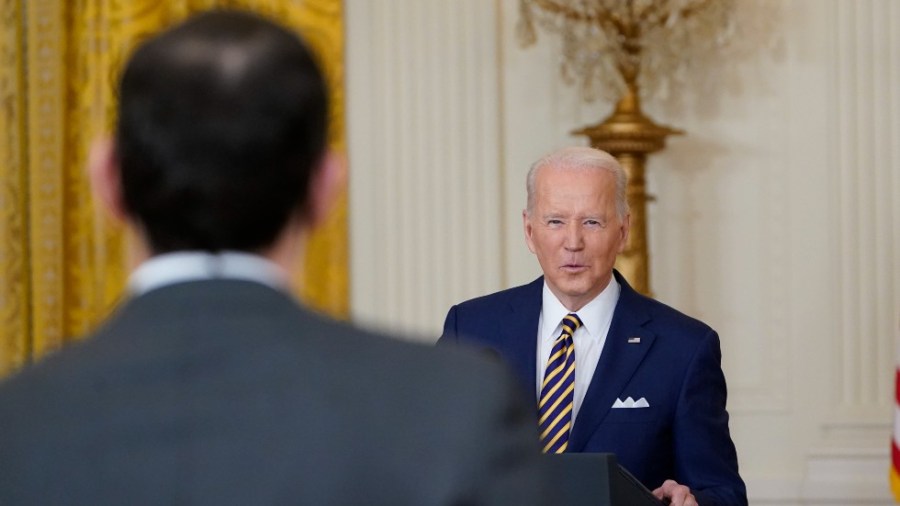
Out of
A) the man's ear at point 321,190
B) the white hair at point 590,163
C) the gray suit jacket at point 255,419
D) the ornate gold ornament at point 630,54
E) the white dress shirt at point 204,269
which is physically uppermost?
the ornate gold ornament at point 630,54

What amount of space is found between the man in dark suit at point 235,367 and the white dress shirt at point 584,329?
8.14 ft

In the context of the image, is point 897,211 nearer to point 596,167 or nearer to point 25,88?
point 596,167

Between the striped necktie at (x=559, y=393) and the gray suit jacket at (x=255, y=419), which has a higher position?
the gray suit jacket at (x=255, y=419)

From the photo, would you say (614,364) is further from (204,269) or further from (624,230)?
(204,269)

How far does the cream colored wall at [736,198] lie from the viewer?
613 cm

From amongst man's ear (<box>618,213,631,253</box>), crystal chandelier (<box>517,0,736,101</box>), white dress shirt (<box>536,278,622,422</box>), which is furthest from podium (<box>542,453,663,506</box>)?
crystal chandelier (<box>517,0,736,101</box>)

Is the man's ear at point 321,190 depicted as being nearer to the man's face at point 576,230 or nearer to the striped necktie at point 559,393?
the striped necktie at point 559,393

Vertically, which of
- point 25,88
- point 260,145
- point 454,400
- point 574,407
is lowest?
point 574,407

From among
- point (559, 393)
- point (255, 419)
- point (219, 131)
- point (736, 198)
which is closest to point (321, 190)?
point (219, 131)

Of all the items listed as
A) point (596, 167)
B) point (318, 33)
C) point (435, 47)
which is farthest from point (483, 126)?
point (596, 167)

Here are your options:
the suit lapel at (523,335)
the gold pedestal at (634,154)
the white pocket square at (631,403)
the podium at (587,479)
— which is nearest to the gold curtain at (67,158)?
the gold pedestal at (634,154)

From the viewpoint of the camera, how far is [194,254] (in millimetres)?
1268

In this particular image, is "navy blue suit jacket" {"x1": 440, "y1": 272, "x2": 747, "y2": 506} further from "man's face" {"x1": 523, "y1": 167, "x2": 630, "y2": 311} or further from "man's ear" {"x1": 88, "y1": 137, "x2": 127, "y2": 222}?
"man's ear" {"x1": 88, "y1": 137, "x2": 127, "y2": 222}

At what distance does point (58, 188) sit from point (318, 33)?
125cm
